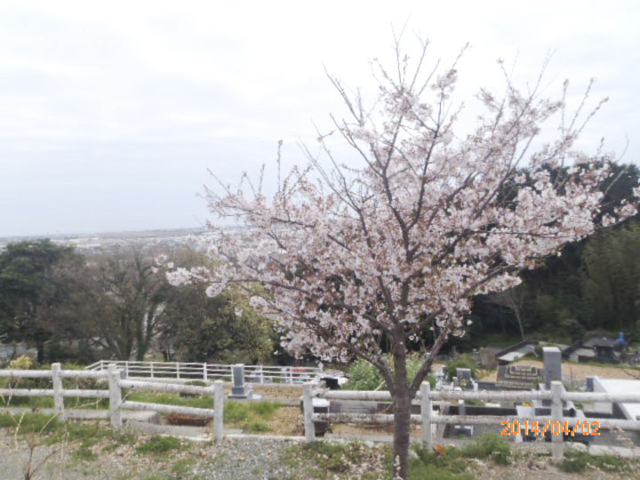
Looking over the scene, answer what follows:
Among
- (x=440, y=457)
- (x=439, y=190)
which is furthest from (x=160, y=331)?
(x=439, y=190)

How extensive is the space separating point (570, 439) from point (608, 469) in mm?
893

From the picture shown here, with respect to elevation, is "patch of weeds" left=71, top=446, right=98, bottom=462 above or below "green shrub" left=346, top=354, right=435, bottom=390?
above

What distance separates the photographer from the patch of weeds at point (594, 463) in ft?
14.8

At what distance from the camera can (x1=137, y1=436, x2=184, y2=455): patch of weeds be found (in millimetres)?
5324

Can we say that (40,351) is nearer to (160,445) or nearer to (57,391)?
(57,391)

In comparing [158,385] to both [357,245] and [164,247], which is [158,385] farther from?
[164,247]

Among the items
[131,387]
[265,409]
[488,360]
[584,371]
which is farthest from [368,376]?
[584,371]

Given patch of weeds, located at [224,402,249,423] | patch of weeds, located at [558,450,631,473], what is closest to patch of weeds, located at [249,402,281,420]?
patch of weeds, located at [224,402,249,423]

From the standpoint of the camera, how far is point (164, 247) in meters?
22.2

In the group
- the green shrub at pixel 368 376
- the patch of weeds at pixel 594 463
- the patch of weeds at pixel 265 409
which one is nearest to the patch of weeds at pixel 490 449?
the patch of weeds at pixel 594 463

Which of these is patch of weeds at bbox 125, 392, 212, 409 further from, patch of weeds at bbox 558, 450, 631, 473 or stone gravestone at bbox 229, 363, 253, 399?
patch of weeds at bbox 558, 450, 631, 473

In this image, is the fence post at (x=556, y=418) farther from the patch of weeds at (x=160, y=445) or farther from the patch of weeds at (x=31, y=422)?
the patch of weeds at (x=31, y=422)

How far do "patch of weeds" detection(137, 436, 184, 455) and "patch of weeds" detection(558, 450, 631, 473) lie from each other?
4.10 meters
